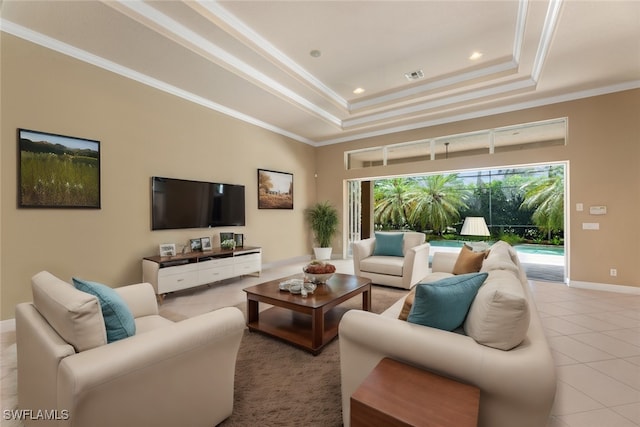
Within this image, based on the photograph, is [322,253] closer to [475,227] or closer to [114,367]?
[475,227]

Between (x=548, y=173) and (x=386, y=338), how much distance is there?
27.2 ft

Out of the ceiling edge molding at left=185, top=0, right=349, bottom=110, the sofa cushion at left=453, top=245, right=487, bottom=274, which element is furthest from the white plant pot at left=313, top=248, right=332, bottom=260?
the sofa cushion at left=453, top=245, right=487, bottom=274

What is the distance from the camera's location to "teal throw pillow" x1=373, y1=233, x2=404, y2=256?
15.0 ft

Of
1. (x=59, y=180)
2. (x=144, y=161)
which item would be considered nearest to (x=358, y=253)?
(x=144, y=161)

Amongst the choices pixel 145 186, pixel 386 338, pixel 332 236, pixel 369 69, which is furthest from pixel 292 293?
pixel 332 236

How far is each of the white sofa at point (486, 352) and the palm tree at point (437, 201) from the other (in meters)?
7.79

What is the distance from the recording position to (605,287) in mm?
4227

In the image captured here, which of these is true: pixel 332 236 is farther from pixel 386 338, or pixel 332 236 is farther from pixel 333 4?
pixel 386 338

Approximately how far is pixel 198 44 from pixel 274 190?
3256mm

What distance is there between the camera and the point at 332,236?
710cm

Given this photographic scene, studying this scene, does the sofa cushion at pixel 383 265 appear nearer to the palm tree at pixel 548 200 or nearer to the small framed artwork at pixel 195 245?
the small framed artwork at pixel 195 245

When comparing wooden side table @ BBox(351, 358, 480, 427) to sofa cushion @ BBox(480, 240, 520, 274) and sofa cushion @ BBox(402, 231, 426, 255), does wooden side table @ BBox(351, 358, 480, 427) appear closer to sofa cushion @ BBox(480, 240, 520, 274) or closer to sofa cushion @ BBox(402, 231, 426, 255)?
sofa cushion @ BBox(480, 240, 520, 274)

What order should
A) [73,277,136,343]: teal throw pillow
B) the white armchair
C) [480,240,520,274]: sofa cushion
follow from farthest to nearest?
the white armchair < [480,240,520,274]: sofa cushion < [73,277,136,343]: teal throw pillow

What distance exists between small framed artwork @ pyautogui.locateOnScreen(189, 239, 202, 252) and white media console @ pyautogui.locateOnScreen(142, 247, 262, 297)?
6.9 inches
